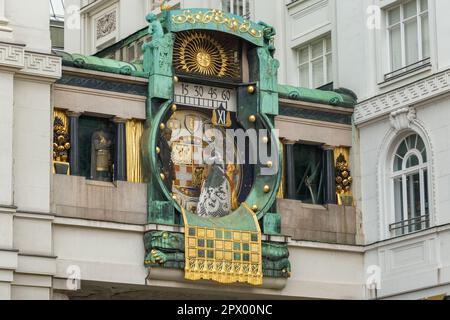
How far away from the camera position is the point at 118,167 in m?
36.9

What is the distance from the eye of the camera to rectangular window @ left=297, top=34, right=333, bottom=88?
41406 millimetres

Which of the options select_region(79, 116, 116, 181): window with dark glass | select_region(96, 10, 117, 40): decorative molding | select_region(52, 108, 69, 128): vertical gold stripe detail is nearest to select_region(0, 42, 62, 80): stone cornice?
select_region(52, 108, 69, 128): vertical gold stripe detail

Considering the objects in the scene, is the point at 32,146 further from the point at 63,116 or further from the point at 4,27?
the point at 4,27

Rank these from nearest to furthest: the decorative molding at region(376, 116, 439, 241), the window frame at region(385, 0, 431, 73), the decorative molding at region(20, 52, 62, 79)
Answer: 1. the decorative molding at region(20, 52, 62, 79)
2. the decorative molding at region(376, 116, 439, 241)
3. the window frame at region(385, 0, 431, 73)

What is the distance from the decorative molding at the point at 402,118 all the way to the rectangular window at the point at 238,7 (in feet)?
23.3

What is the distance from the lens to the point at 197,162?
1494 inches

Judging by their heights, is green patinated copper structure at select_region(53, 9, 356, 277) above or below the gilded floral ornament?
below

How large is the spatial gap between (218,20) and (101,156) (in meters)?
4.08

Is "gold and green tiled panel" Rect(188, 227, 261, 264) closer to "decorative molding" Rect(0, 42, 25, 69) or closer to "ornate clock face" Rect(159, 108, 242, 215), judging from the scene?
"ornate clock face" Rect(159, 108, 242, 215)

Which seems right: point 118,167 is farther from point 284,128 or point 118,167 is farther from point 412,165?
point 412,165

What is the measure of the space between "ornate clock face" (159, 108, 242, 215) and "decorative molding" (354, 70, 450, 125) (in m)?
3.30

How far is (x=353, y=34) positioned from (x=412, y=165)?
12.1 ft

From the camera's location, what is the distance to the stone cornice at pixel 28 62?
35.2m
